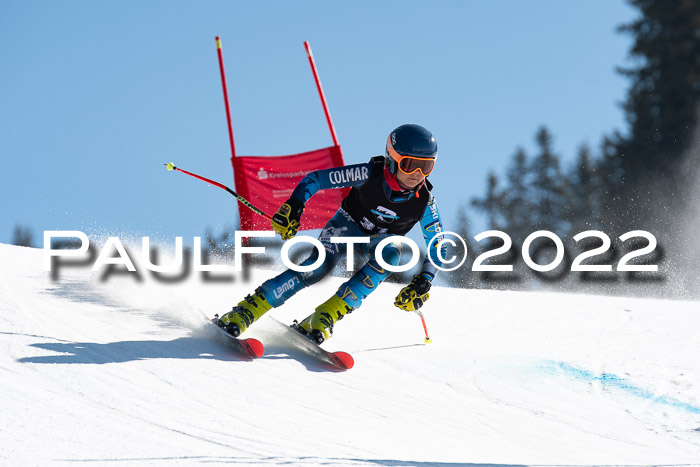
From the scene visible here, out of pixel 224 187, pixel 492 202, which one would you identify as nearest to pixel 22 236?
pixel 492 202

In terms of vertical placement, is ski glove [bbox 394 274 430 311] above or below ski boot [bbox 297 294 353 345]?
above

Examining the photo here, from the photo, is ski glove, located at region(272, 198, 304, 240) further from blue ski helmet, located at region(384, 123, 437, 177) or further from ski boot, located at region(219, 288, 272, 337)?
blue ski helmet, located at region(384, 123, 437, 177)

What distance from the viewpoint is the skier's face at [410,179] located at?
4.26m

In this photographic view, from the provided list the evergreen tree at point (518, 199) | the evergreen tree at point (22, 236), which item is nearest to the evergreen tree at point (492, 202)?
the evergreen tree at point (518, 199)

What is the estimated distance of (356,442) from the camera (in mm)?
2898

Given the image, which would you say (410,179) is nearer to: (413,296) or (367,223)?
(367,223)

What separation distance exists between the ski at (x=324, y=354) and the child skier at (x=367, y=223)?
5 centimetres

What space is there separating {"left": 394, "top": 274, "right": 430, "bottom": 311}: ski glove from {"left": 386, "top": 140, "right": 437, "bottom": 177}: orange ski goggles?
2.19 ft

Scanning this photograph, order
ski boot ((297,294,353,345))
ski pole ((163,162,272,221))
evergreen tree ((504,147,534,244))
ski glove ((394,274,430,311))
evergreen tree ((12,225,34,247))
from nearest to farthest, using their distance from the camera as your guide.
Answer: ski boot ((297,294,353,345)) < ski glove ((394,274,430,311)) < ski pole ((163,162,272,221)) < evergreen tree ((504,147,534,244)) < evergreen tree ((12,225,34,247))

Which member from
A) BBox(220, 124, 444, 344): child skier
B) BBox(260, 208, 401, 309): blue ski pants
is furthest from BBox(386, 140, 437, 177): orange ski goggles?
BBox(260, 208, 401, 309): blue ski pants

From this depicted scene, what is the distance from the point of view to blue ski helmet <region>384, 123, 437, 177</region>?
4195 millimetres

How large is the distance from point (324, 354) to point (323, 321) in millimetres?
202

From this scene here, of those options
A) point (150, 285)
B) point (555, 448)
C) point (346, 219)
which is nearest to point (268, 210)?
point (150, 285)

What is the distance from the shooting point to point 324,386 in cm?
374
